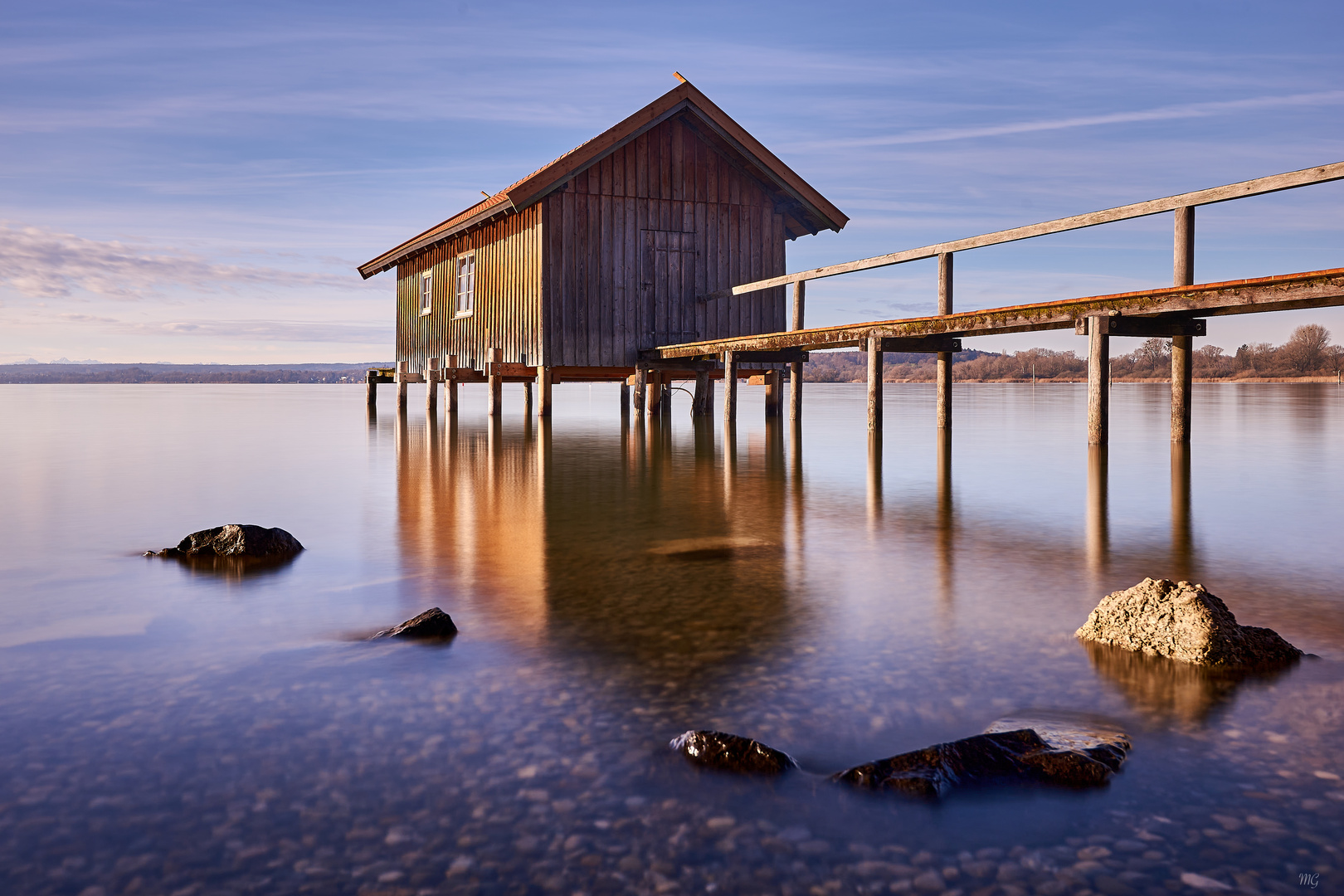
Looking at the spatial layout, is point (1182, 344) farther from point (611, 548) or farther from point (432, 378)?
point (432, 378)

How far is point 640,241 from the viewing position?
21.3m

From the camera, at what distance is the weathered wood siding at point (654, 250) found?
2081 cm

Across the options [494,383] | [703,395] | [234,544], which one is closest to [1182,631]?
[234,544]

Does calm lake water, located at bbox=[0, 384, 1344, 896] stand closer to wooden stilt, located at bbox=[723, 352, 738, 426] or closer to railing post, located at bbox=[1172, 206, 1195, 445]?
railing post, located at bbox=[1172, 206, 1195, 445]

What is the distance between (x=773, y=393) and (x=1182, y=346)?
39.1 feet

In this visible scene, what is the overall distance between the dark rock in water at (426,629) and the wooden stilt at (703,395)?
19525mm

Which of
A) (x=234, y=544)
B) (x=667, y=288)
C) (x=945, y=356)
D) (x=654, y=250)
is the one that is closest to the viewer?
(x=234, y=544)

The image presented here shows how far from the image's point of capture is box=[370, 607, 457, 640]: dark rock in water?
15.4 ft

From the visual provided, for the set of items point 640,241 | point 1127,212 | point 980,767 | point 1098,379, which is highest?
point 640,241

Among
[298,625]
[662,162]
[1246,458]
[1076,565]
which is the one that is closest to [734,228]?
[662,162]

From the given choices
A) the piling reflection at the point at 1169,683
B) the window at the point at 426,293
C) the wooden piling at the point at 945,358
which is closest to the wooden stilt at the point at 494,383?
the window at the point at 426,293

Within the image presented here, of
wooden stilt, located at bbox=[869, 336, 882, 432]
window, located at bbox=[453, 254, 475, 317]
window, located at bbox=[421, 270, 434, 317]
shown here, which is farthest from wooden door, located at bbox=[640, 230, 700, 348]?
window, located at bbox=[421, 270, 434, 317]

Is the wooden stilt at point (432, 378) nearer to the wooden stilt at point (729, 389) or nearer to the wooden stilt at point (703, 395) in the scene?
the wooden stilt at point (703, 395)

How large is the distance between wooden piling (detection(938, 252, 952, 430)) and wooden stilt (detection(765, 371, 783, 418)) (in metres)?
6.50
